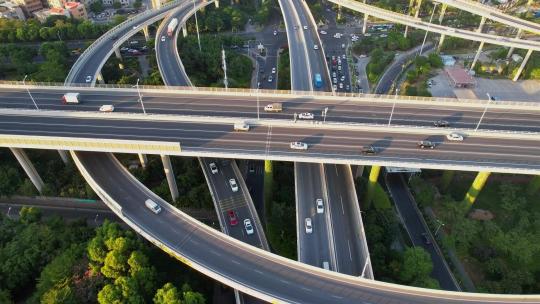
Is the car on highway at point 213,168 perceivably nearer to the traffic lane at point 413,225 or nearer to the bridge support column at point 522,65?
the traffic lane at point 413,225

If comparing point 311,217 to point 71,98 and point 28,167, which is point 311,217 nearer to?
point 71,98

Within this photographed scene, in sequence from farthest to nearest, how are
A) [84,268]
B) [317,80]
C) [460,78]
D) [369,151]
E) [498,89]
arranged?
[498,89]
[460,78]
[317,80]
[369,151]
[84,268]

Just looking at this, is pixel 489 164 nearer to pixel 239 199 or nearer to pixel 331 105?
pixel 331 105

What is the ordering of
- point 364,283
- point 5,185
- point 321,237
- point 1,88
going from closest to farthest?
point 364,283, point 321,237, point 5,185, point 1,88

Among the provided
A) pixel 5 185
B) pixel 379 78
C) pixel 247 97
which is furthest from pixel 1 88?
pixel 379 78

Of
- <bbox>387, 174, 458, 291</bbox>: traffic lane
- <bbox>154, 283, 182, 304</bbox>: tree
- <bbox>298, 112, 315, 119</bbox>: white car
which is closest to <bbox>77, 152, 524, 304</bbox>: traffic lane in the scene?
<bbox>154, 283, 182, 304</bbox>: tree

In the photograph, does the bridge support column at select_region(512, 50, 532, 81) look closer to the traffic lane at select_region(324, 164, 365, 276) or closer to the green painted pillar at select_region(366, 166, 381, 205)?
the green painted pillar at select_region(366, 166, 381, 205)

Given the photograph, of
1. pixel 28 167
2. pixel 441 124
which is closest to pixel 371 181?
pixel 441 124
